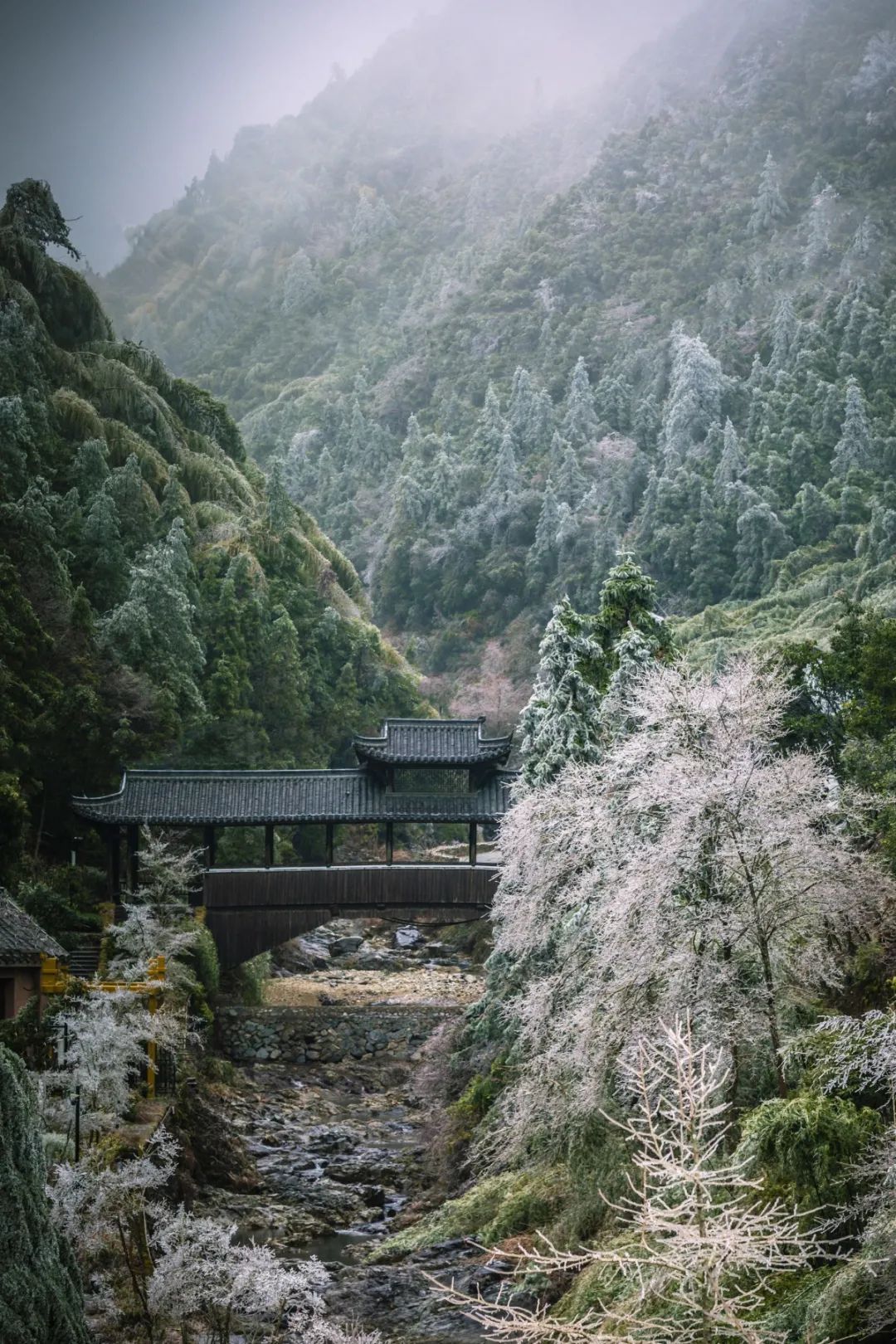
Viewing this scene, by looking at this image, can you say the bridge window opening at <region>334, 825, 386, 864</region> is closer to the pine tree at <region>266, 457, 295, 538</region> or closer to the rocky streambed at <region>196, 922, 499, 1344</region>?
the rocky streambed at <region>196, 922, 499, 1344</region>

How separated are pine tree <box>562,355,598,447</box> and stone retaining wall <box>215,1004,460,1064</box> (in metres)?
57.6

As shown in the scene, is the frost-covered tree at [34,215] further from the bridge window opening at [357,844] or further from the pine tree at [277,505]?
the bridge window opening at [357,844]

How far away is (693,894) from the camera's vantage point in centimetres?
1647

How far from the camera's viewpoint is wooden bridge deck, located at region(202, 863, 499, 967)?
32.9m

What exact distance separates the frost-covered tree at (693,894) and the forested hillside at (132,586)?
1587cm

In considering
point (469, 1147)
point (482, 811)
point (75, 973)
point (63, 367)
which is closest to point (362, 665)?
point (63, 367)

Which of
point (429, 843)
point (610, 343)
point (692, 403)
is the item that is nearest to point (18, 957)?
point (429, 843)

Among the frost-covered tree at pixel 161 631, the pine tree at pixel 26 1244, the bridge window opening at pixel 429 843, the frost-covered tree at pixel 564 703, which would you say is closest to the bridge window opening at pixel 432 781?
the bridge window opening at pixel 429 843

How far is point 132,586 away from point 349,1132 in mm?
20040

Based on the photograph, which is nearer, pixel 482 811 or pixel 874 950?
pixel 874 950

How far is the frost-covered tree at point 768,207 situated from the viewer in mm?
94500

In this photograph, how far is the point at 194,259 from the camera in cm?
14562

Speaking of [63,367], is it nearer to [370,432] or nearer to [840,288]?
[370,432]

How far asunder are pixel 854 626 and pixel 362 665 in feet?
93.5
